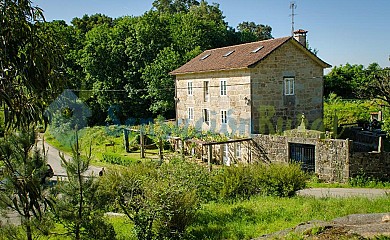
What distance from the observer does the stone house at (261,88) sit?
24438 mm

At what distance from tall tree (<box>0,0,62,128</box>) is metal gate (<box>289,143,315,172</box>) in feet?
52.5

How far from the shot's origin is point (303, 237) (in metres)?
8.45

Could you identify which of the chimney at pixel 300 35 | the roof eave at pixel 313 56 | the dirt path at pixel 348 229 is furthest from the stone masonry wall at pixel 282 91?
the dirt path at pixel 348 229

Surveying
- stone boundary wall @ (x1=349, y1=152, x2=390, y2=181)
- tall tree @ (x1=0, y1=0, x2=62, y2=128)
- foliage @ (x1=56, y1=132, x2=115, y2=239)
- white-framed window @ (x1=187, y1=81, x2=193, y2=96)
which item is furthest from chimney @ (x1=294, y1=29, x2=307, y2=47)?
tall tree @ (x1=0, y1=0, x2=62, y2=128)

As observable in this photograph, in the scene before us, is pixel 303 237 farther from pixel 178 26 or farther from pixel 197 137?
pixel 178 26

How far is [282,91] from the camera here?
83.4ft

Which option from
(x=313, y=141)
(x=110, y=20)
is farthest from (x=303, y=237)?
(x=110, y=20)

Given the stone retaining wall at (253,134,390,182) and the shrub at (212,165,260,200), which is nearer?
the shrub at (212,165,260,200)

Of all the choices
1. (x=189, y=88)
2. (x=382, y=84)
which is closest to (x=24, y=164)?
(x=382, y=84)

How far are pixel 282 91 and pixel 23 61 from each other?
2112 cm

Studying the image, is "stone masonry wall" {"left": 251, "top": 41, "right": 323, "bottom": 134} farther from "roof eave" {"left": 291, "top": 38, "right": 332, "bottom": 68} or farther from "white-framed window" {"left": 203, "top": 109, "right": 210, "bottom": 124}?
"white-framed window" {"left": 203, "top": 109, "right": 210, "bottom": 124}

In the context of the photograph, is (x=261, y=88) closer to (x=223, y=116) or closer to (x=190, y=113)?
(x=223, y=116)

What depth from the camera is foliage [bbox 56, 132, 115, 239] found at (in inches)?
330

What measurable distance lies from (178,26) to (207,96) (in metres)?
16.0
